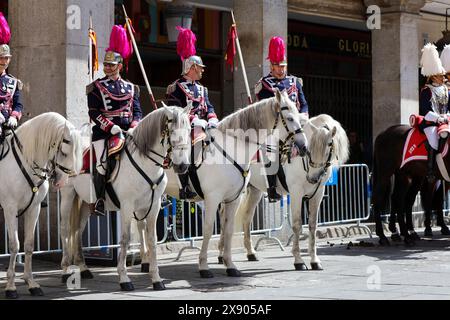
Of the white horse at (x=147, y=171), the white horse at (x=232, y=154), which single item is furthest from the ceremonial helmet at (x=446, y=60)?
the white horse at (x=147, y=171)

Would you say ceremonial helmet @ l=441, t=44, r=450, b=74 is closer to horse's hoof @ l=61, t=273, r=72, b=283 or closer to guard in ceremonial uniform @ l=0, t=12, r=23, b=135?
horse's hoof @ l=61, t=273, r=72, b=283

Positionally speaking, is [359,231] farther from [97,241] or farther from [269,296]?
[269,296]

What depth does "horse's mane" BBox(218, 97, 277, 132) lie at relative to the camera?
427 inches

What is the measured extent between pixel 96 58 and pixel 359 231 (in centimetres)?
653

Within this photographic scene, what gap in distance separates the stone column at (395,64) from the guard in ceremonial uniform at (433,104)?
4.27 meters

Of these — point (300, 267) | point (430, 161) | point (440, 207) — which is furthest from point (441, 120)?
point (300, 267)

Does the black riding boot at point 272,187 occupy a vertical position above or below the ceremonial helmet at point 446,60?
below

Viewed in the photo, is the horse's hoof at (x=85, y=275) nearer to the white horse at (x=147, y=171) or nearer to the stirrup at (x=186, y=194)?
the white horse at (x=147, y=171)

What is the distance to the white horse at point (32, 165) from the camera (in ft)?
Answer: 31.0

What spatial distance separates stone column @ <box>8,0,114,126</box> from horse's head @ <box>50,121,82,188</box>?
9.63 feet

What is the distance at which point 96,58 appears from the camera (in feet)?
39.2

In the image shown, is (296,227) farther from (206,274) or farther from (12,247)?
(12,247)
